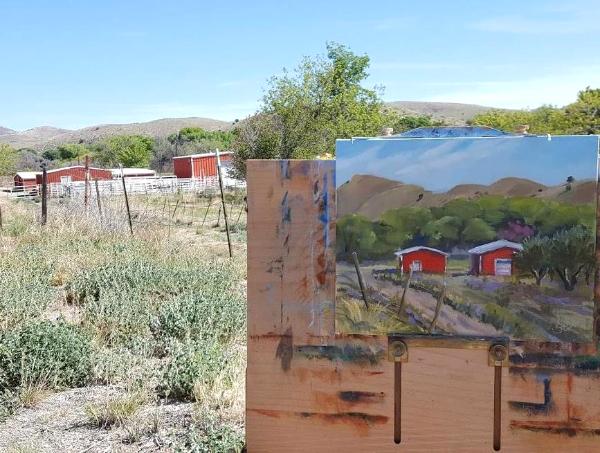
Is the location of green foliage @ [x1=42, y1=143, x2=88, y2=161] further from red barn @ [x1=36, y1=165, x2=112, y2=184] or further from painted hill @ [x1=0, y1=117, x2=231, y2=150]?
painted hill @ [x1=0, y1=117, x2=231, y2=150]

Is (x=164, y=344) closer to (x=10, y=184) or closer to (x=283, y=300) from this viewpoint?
(x=283, y=300)

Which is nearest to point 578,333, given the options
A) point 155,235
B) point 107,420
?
point 107,420

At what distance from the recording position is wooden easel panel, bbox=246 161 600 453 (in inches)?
111

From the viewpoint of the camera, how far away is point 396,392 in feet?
Answer: 9.59

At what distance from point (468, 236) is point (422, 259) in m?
0.20

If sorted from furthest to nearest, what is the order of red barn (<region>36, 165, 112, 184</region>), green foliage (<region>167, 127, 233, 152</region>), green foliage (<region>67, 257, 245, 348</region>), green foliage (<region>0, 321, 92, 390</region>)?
1. green foliage (<region>167, 127, 233, 152</region>)
2. red barn (<region>36, 165, 112, 184</region>)
3. green foliage (<region>67, 257, 245, 348</region>)
4. green foliage (<region>0, 321, 92, 390</region>)

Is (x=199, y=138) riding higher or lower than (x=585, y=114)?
higher

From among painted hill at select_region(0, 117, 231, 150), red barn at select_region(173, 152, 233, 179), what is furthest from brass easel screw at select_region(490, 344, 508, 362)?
painted hill at select_region(0, 117, 231, 150)

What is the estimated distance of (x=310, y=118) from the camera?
35625 millimetres

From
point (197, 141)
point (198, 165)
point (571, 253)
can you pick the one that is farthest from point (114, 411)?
point (197, 141)

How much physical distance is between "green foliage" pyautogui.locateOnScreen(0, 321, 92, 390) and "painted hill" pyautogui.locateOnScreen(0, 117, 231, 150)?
4556 inches

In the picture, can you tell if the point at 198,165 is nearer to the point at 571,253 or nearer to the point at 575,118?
the point at 575,118

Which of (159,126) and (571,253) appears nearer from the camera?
(571,253)

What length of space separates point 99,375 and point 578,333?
13.0 feet
